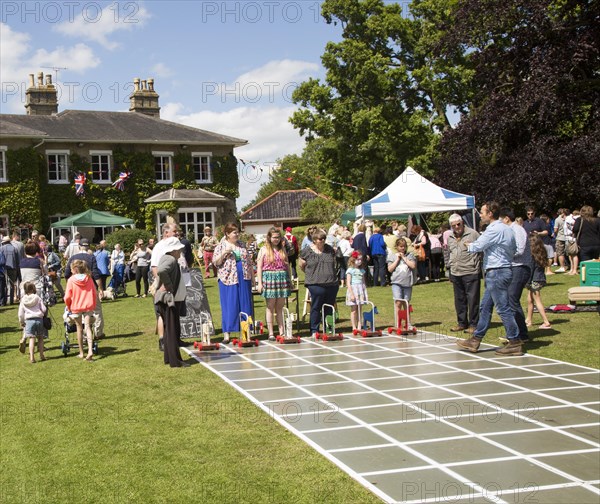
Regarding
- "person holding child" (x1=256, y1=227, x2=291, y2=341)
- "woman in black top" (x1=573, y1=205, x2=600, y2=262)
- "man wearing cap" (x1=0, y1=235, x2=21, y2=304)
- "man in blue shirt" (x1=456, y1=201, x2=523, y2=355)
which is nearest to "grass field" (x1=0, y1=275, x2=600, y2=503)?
"man in blue shirt" (x1=456, y1=201, x2=523, y2=355)

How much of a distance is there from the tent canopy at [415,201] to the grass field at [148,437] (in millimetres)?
9431

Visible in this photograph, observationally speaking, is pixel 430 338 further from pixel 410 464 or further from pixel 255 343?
pixel 410 464

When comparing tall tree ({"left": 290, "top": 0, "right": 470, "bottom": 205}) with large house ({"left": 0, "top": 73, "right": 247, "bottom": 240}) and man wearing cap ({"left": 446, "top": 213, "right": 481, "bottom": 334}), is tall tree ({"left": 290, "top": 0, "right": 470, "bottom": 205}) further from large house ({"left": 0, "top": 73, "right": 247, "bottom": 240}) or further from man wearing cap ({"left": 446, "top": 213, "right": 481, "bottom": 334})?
man wearing cap ({"left": 446, "top": 213, "right": 481, "bottom": 334})

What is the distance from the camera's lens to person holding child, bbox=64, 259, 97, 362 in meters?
11.9

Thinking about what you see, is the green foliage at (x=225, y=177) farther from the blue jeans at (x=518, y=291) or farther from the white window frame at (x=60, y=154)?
the blue jeans at (x=518, y=291)

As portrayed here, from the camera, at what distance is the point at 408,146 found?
4019 centimetres

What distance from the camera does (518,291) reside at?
11.1 meters

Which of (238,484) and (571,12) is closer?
(238,484)

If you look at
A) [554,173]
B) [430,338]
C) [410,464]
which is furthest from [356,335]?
[554,173]

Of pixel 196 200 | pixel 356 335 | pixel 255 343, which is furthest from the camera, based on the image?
pixel 196 200

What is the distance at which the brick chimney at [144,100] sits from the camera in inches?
1882

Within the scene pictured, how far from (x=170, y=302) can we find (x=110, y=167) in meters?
33.2

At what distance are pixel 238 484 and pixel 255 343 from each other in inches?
265

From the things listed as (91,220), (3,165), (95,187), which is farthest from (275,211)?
(91,220)
